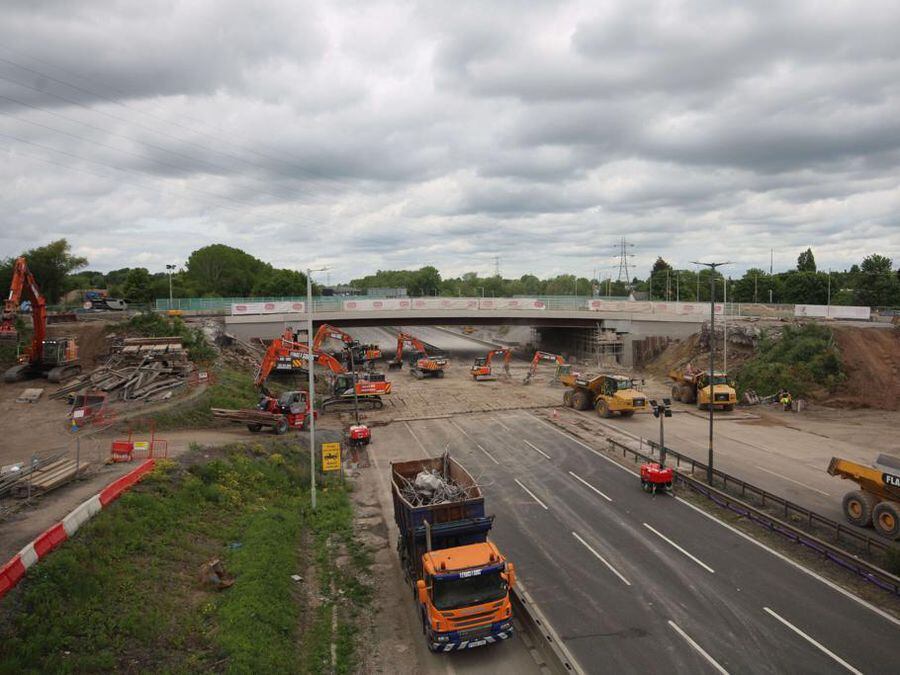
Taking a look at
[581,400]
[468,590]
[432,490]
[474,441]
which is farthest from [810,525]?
[581,400]

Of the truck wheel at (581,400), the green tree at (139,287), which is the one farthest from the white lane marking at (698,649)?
the green tree at (139,287)

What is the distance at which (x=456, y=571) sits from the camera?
515 inches

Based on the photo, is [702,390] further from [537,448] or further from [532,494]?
[532,494]

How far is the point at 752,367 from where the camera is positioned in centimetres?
4784

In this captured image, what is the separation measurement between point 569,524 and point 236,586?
39.0 ft

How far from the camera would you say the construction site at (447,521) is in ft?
43.4

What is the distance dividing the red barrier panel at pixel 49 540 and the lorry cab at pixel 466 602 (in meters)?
9.03

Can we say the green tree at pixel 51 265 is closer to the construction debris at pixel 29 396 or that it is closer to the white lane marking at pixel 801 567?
the construction debris at pixel 29 396

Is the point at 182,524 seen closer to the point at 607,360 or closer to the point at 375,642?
the point at 375,642

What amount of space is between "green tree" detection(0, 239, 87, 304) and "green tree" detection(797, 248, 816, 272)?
136309 mm

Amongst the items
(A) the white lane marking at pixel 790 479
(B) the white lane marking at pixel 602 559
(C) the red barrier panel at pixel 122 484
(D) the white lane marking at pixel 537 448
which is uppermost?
(C) the red barrier panel at pixel 122 484

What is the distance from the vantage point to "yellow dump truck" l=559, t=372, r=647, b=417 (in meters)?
38.0

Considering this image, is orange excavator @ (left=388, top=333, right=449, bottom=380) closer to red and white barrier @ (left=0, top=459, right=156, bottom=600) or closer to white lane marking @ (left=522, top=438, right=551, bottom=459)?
white lane marking @ (left=522, top=438, right=551, bottom=459)

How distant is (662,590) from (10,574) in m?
16.3
